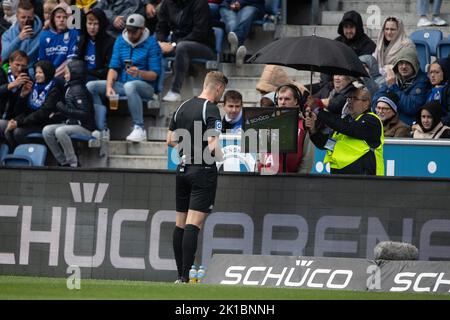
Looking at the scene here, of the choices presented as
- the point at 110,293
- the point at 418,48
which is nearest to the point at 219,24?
the point at 418,48

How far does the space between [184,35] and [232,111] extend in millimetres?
3446

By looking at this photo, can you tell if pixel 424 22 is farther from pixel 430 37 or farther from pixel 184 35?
pixel 184 35

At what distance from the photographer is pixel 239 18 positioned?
57.8 ft

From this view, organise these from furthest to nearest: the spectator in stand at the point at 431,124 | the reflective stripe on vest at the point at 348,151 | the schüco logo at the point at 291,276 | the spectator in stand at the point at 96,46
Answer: the spectator in stand at the point at 96,46
the spectator in stand at the point at 431,124
the reflective stripe on vest at the point at 348,151
the schüco logo at the point at 291,276

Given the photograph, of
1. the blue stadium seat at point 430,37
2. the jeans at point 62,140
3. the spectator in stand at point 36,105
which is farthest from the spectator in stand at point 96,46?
the blue stadium seat at point 430,37

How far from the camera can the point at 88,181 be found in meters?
13.6

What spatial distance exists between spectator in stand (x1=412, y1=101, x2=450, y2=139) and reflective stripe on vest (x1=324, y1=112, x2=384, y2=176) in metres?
1.70

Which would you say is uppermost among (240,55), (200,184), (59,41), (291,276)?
(59,41)

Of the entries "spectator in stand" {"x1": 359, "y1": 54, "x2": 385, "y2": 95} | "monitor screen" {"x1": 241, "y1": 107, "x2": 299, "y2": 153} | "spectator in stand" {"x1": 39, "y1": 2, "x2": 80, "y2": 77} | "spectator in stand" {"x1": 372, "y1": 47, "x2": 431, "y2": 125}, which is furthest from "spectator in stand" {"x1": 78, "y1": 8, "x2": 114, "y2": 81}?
"monitor screen" {"x1": 241, "y1": 107, "x2": 299, "y2": 153}

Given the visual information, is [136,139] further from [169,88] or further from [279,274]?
[279,274]

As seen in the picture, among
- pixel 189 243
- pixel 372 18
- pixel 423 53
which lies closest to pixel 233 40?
pixel 372 18

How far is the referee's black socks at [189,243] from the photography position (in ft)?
40.4

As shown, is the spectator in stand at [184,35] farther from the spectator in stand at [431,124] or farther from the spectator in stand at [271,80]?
the spectator in stand at [431,124]

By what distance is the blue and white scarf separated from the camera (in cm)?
1733
